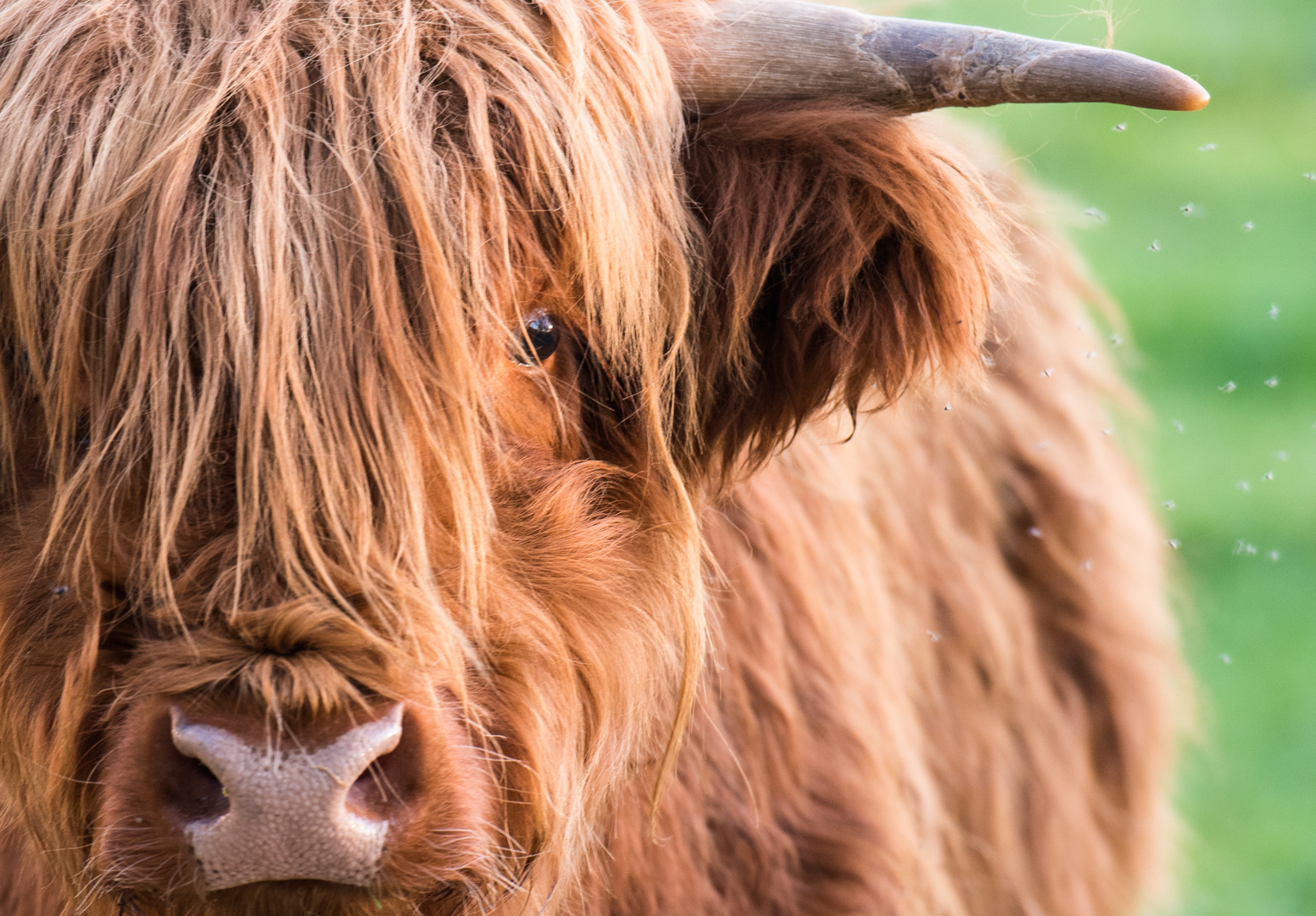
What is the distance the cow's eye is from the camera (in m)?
1.63

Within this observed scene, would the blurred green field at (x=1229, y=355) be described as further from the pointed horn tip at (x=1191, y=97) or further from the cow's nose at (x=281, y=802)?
the cow's nose at (x=281, y=802)

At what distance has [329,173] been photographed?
1.51 metres

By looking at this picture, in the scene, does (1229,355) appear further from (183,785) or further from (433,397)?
(183,785)

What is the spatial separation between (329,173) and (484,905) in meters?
0.77

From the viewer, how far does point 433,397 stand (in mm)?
1510

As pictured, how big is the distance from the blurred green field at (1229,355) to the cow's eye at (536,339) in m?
0.65

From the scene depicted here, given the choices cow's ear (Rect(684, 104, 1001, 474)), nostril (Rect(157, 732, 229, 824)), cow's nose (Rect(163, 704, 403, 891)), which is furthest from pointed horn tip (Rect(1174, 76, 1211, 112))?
nostril (Rect(157, 732, 229, 824))

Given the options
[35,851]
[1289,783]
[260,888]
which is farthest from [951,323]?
[1289,783]

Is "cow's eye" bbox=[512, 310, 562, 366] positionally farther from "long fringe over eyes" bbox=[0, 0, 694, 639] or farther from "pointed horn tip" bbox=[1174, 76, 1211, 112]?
"pointed horn tip" bbox=[1174, 76, 1211, 112]

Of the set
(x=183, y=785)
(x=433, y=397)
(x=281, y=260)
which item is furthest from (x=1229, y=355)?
(x=183, y=785)

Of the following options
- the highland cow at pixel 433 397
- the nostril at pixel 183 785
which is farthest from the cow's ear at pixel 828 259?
the nostril at pixel 183 785

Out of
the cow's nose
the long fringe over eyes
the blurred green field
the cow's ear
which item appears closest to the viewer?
the cow's nose

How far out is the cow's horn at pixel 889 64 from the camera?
4.61ft

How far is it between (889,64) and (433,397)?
566 millimetres
